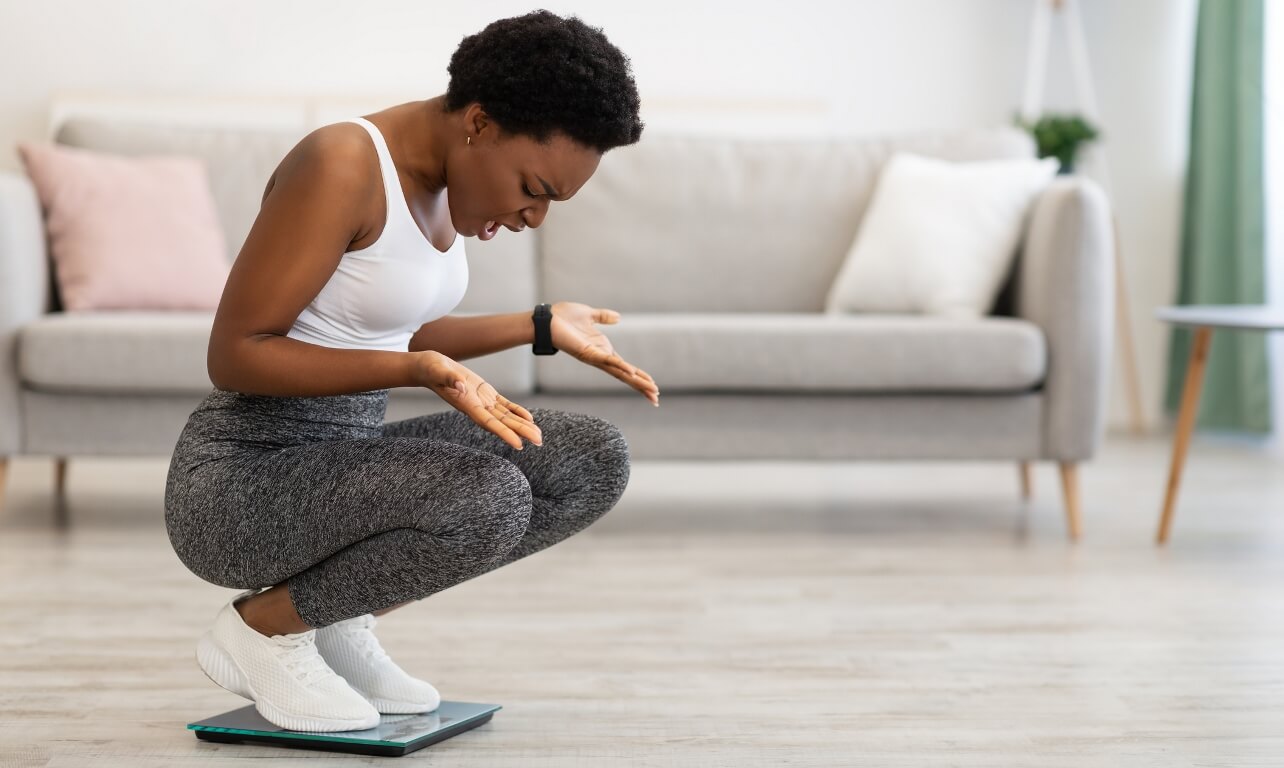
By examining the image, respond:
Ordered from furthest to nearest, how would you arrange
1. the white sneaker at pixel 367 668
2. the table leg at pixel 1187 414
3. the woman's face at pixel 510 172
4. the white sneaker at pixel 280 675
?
1. the table leg at pixel 1187 414
2. the white sneaker at pixel 367 668
3. the white sneaker at pixel 280 675
4. the woman's face at pixel 510 172

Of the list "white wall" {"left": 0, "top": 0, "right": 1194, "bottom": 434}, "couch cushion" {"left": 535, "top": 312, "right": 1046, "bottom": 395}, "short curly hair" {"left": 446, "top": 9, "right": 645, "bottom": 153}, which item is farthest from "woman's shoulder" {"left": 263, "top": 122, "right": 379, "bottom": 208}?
"white wall" {"left": 0, "top": 0, "right": 1194, "bottom": 434}

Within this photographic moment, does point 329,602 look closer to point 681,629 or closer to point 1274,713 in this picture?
point 681,629

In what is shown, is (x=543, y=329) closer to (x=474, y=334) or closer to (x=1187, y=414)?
(x=474, y=334)

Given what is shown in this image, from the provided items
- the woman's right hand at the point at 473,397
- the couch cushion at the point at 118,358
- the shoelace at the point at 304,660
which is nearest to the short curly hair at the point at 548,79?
the woman's right hand at the point at 473,397

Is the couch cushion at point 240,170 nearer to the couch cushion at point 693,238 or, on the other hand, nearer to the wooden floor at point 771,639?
the couch cushion at point 693,238

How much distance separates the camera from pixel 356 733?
149 centimetres

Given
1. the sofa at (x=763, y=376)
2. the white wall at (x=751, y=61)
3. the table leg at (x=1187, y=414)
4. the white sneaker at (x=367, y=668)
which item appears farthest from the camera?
the white wall at (x=751, y=61)

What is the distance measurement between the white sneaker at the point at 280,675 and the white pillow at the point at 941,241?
190 cm

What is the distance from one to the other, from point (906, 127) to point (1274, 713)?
323cm

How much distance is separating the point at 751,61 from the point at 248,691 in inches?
138

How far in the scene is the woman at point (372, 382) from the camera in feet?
4.30

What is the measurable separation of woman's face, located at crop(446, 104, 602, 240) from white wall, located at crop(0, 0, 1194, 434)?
317cm

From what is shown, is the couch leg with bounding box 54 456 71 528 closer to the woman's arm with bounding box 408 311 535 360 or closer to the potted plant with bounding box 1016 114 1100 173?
the woman's arm with bounding box 408 311 535 360

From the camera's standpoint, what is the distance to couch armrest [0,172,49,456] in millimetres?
2723
